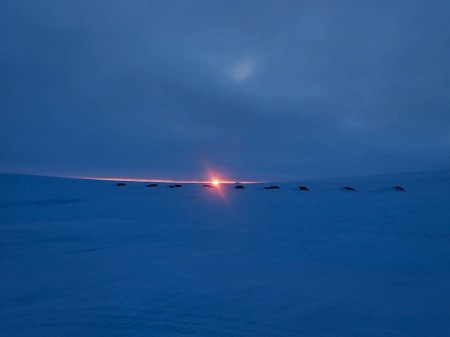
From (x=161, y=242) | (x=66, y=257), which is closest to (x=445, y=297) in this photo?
(x=161, y=242)

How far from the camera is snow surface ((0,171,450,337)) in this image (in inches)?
162

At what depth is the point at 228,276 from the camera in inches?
228

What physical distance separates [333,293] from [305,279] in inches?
27.0

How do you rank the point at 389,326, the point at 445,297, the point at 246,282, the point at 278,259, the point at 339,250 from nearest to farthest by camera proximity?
1. the point at 389,326
2. the point at 445,297
3. the point at 246,282
4. the point at 278,259
5. the point at 339,250

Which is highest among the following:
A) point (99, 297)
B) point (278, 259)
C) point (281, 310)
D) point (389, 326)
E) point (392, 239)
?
point (392, 239)

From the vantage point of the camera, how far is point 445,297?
15.7ft

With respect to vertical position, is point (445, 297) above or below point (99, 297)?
below

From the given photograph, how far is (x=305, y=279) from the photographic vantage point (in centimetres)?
565

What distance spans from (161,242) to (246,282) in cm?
339

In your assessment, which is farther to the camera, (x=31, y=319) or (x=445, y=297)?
(x=445, y=297)

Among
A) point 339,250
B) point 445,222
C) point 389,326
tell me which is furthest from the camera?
point 445,222

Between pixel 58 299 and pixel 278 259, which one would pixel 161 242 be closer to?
pixel 278 259

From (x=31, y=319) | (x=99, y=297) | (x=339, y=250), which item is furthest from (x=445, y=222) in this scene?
(x=31, y=319)

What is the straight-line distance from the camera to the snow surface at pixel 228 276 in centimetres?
412
